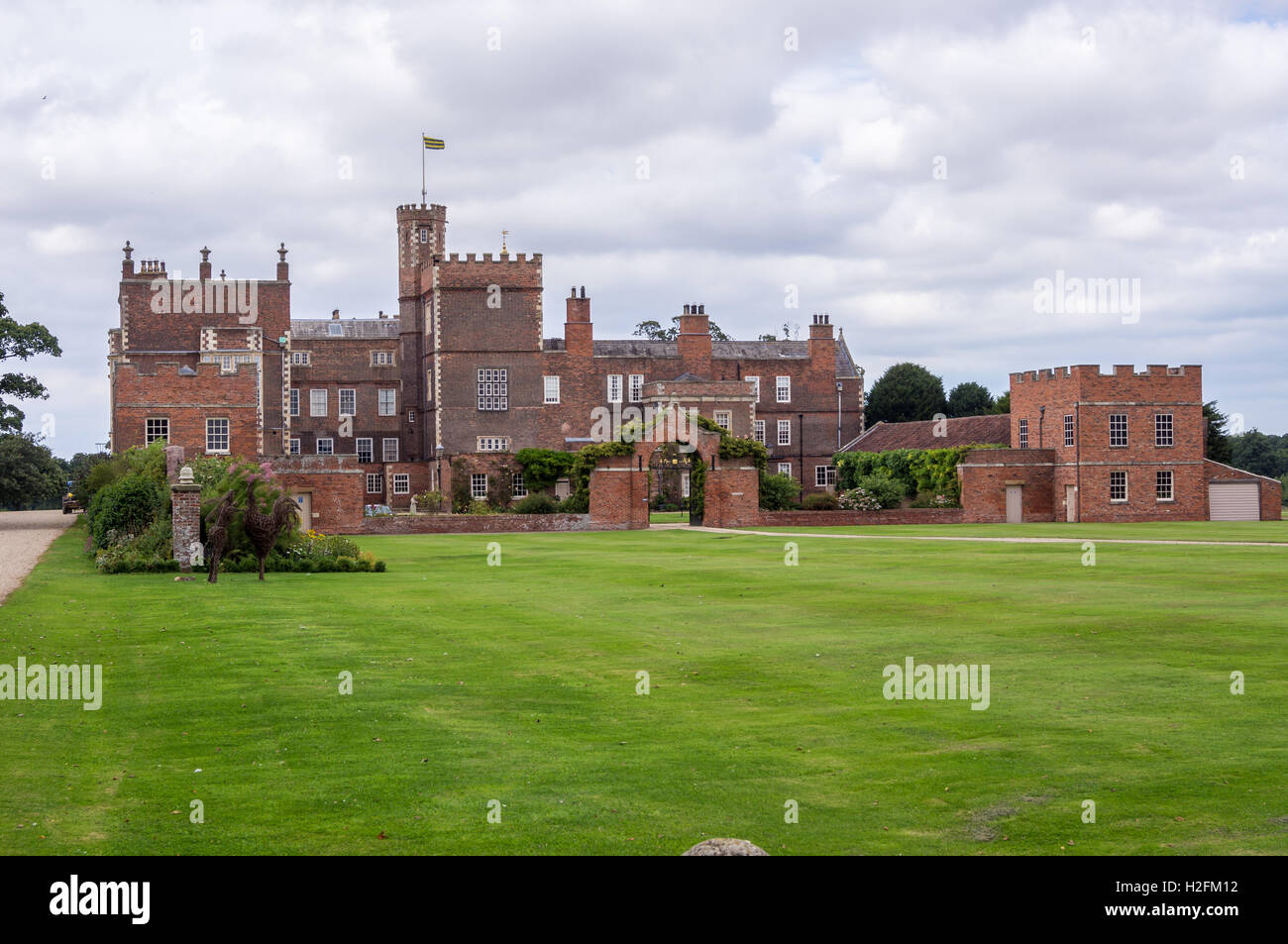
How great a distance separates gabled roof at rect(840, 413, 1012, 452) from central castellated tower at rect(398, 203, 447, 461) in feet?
91.3

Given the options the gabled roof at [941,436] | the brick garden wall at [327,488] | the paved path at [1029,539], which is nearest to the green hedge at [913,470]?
the gabled roof at [941,436]

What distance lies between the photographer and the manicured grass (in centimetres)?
4392

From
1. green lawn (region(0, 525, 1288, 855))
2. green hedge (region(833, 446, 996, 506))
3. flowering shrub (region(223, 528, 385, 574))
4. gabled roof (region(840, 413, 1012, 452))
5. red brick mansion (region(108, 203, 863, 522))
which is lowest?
green lawn (region(0, 525, 1288, 855))

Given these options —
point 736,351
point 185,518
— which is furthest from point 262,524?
point 736,351

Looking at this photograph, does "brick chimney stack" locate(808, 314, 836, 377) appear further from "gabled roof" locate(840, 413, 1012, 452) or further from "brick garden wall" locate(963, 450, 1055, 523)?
"brick garden wall" locate(963, 450, 1055, 523)

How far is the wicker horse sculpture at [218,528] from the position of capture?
27.5 m

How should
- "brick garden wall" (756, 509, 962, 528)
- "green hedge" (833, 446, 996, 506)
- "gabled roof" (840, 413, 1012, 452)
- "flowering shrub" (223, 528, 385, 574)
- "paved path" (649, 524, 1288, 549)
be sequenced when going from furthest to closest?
"gabled roof" (840, 413, 1012, 452), "green hedge" (833, 446, 996, 506), "brick garden wall" (756, 509, 962, 528), "paved path" (649, 524, 1288, 549), "flowering shrub" (223, 528, 385, 574)

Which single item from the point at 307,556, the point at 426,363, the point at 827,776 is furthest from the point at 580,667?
the point at 426,363

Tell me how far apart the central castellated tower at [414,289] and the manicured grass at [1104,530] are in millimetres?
34412

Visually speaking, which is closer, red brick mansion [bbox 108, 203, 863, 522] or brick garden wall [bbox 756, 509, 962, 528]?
brick garden wall [bbox 756, 509, 962, 528]

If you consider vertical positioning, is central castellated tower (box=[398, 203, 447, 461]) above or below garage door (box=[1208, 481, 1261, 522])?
above

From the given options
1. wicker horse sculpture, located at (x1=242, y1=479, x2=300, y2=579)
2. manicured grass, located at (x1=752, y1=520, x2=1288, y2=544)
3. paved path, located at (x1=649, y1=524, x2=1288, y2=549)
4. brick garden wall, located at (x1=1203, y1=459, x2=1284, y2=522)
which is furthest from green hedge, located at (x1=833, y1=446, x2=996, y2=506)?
wicker horse sculpture, located at (x1=242, y1=479, x2=300, y2=579)

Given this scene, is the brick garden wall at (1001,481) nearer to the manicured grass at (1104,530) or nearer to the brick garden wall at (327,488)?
the manicured grass at (1104,530)

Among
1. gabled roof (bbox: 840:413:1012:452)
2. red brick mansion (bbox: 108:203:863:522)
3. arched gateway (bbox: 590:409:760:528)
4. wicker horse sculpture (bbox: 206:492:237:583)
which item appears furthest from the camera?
red brick mansion (bbox: 108:203:863:522)
